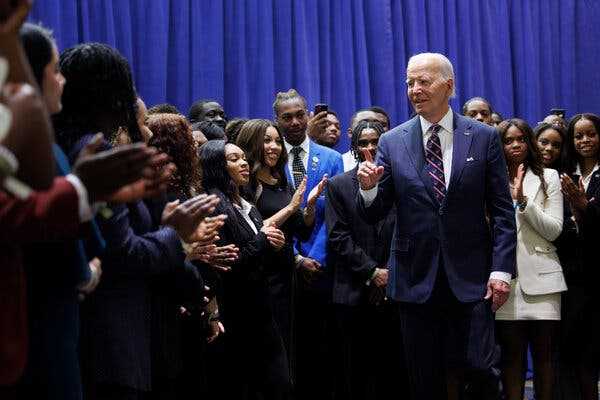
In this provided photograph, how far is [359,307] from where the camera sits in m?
5.31

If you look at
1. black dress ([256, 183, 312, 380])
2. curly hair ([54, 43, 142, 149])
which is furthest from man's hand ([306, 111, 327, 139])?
curly hair ([54, 43, 142, 149])

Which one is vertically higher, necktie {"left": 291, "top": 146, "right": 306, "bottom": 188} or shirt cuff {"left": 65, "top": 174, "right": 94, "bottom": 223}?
shirt cuff {"left": 65, "top": 174, "right": 94, "bottom": 223}

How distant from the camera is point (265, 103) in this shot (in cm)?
678

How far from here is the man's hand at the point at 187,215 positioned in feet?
8.45

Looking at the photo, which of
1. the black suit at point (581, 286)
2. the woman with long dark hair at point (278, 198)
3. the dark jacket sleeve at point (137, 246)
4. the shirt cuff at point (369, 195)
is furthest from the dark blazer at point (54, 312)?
the black suit at point (581, 286)

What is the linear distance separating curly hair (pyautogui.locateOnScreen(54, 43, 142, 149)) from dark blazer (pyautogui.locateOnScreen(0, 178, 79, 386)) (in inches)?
35.5

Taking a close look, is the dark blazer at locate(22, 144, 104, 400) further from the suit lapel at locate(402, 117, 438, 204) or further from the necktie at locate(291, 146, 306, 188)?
the necktie at locate(291, 146, 306, 188)

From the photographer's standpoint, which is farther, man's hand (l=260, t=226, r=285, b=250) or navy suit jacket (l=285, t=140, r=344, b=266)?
navy suit jacket (l=285, t=140, r=344, b=266)

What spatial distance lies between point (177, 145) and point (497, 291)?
1.47 meters

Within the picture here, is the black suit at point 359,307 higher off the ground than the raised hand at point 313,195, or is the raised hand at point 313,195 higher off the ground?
the raised hand at point 313,195

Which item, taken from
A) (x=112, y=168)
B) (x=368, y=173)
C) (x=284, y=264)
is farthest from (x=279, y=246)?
(x=112, y=168)

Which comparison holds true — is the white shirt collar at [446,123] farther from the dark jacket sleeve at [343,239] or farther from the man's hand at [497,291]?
the dark jacket sleeve at [343,239]

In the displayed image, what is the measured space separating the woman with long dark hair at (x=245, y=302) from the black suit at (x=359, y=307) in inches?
31.4

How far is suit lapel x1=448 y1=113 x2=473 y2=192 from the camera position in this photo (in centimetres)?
413
